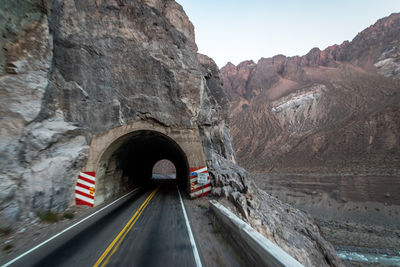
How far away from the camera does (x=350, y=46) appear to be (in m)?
127

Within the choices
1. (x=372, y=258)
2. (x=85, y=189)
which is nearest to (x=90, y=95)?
(x=85, y=189)

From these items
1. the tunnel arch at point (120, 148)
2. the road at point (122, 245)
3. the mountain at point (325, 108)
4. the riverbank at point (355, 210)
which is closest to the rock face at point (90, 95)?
the tunnel arch at point (120, 148)

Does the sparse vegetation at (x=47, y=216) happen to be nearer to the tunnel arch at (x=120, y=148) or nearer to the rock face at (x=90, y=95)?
the rock face at (x=90, y=95)

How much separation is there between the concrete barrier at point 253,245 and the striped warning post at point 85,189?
8468mm

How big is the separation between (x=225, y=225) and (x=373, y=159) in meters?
63.4

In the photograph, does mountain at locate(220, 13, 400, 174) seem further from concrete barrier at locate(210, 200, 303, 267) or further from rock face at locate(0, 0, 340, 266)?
concrete barrier at locate(210, 200, 303, 267)

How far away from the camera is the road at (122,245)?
15.2 ft

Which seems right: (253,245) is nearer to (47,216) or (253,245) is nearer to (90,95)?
(47,216)

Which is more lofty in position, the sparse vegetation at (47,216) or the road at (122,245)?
the sparse vegetation at (47,216)

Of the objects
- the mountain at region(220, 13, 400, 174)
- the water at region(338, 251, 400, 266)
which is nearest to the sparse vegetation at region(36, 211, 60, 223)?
the water at region(338, 251, 400, 266)

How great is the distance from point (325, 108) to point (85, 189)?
9522 cm

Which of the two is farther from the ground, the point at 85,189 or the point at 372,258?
the point at 85,189

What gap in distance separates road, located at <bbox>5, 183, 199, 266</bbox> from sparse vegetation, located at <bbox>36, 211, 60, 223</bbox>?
1.71m

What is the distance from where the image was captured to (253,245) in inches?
153
